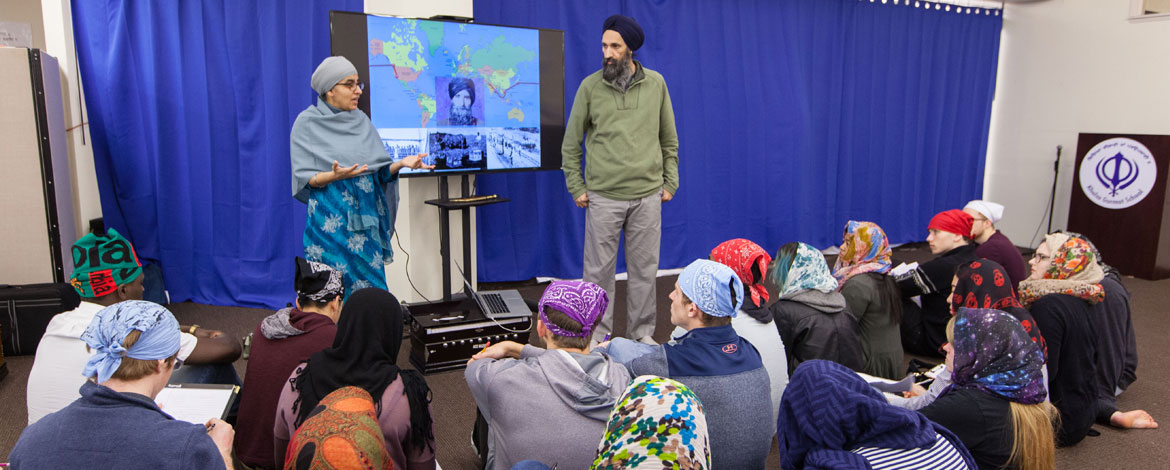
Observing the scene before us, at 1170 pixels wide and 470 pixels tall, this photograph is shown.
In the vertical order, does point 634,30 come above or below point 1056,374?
above

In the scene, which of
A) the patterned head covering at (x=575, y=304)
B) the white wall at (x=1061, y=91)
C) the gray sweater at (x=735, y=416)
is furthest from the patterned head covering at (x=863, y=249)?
the white wall at (x=1061, y=91)

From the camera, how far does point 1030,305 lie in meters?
2.88

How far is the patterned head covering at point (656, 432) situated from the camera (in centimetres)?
132

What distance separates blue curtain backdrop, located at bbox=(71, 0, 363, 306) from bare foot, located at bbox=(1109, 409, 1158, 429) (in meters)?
4.02

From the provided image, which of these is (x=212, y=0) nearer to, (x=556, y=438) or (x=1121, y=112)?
(x=556, y=438)

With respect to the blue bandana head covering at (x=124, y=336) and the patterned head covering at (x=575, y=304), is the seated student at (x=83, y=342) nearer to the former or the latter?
the blue bandana head covering at (x=124, y=336)

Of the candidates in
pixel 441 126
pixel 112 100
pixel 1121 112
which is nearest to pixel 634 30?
pixel 441 126

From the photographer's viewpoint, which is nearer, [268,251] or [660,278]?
[268,251]

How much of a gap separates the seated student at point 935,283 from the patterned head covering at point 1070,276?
1.59 ft

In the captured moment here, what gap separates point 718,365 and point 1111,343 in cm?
193

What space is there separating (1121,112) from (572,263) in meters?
4.53

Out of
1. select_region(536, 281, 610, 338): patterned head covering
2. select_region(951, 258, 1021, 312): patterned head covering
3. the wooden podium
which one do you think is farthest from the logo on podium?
select_region(536, 281, 610, 338): patterned head covering

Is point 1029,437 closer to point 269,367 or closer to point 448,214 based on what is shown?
point 269,367

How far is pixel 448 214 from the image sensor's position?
398 centimetres
